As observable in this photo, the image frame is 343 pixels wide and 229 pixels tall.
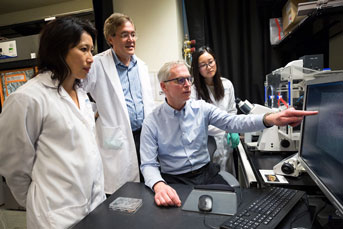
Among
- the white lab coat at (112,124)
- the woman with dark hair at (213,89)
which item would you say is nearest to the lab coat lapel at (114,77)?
the white lab coat at (112,124)

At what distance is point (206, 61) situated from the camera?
1917 millimetres

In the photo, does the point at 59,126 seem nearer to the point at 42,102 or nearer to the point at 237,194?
the point at 42,102

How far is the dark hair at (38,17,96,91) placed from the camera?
887 millimetres

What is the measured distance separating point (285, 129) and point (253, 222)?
0.86 m

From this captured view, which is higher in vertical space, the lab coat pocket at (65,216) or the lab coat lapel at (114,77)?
the lab coat lapel at (114,77)

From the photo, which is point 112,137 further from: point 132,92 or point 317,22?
point 317,22

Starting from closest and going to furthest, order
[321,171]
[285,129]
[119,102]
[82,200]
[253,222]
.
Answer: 1. [253,222]
2. [321,171]
3. [82,200]
4. [285,129]
5. [119,102]

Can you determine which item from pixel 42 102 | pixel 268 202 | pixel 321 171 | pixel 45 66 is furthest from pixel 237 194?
pixel 45 66

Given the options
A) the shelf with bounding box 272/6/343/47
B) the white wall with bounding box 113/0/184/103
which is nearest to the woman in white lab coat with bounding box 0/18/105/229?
the shelf with bounding box 272/6/343/47

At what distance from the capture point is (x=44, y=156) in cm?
84

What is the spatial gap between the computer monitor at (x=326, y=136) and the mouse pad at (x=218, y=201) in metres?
0.29

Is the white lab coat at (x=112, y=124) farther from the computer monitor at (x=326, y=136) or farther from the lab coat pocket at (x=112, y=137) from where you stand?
the computer monitor at (x=326, y=136)

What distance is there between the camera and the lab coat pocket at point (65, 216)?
80cm

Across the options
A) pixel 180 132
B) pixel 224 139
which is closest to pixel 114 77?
pixel 180 132
